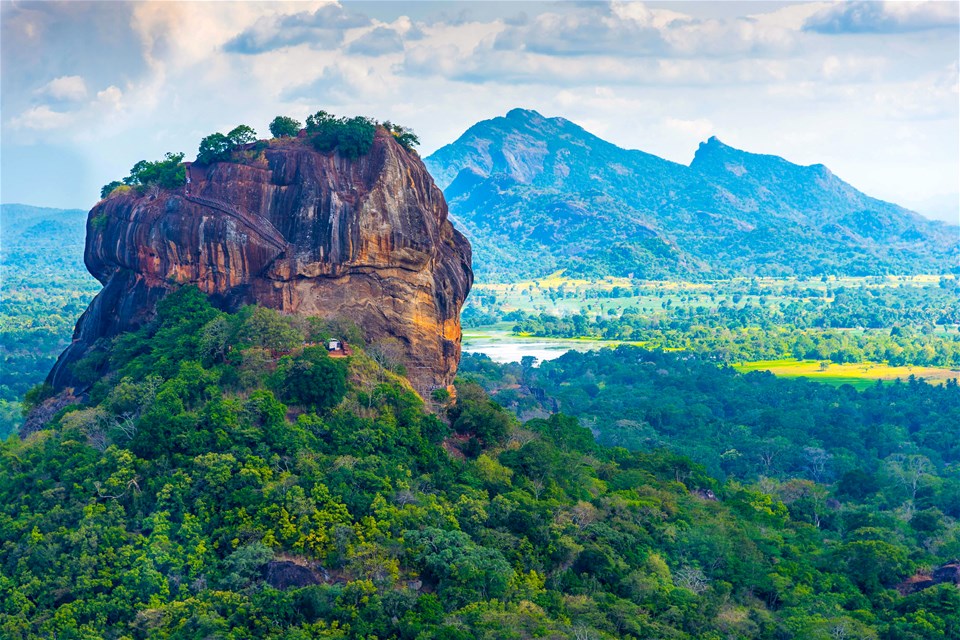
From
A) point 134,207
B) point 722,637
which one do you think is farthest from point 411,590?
point 134,207

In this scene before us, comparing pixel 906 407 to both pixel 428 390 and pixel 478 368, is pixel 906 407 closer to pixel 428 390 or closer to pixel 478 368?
pixel 478 368

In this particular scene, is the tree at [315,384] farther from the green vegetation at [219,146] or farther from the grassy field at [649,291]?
the grassy field at [649,291]

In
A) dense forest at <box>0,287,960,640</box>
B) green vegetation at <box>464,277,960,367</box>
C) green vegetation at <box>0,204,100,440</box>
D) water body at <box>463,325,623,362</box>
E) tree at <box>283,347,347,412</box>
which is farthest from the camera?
water body at <box>463,325,623,362</box>

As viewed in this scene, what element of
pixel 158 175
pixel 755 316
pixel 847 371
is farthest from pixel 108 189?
pixel 755 316

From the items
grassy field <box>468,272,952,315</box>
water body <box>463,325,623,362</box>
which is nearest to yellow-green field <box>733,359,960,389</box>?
water body <box>463,325,623,362</box>

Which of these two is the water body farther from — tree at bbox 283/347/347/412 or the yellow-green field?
tree at bbox 283/347/347/412

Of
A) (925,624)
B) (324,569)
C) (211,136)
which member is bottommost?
(925,624)

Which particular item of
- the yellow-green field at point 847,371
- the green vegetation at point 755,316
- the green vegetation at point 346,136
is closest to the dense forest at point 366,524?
the green vegetation at point 346,136
